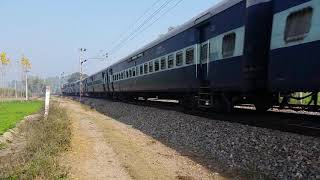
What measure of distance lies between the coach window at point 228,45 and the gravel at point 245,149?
2145 mm

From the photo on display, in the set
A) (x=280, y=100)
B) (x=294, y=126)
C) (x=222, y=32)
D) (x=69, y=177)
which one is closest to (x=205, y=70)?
(x=222, y=32)

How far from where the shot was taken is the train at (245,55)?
9391 mm

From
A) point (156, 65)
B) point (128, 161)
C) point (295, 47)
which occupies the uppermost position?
point (156, 65)

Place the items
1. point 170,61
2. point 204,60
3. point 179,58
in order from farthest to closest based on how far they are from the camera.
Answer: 1. point 170,61
2. point 179,58
3. point 204,60

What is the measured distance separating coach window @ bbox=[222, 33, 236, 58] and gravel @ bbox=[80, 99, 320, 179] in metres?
2.14

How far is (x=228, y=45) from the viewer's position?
43.7 ft

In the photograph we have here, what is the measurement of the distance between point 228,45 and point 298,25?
3857 millimetres

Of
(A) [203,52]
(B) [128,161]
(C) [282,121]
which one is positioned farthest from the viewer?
(A) [203,52]

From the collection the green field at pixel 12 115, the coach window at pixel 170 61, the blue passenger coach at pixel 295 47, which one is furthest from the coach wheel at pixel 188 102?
the green field at pixel 12 115

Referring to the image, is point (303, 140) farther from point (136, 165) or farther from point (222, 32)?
point (222, 32)

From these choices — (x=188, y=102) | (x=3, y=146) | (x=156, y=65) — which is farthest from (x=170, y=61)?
(x=3, y=146)

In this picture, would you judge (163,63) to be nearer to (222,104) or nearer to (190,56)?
(190,56)

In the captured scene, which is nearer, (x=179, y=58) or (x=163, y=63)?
(x=179, y=58)

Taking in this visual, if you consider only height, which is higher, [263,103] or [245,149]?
→ [263,103]
